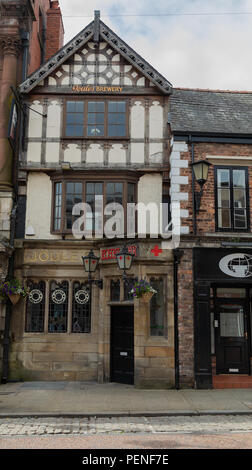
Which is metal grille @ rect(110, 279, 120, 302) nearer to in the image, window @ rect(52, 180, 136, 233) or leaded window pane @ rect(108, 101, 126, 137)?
window @ rect(52, 180, 136, 233)

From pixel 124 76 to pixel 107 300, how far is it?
25.4 feet

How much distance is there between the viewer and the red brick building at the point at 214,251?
498 inches

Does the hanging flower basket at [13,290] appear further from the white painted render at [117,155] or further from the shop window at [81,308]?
the white painted render at [117,155]

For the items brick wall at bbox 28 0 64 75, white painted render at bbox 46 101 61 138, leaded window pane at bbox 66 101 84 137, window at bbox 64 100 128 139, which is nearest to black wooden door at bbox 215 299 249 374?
window at bbox 64 100 128 139

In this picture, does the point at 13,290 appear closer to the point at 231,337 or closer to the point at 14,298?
the point at 14,298

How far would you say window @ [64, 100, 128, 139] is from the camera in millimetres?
14727

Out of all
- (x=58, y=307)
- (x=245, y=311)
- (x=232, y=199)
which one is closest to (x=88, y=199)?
(x=58, y=307)

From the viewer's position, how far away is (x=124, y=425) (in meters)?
8.82

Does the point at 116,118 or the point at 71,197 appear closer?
the point at 71,197

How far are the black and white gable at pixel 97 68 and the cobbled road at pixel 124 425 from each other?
10369mm

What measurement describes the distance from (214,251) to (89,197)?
4514 mm

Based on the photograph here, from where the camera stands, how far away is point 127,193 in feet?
47.2

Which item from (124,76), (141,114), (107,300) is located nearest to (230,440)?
(107,300)

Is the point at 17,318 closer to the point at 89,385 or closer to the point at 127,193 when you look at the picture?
the point at 89,385
